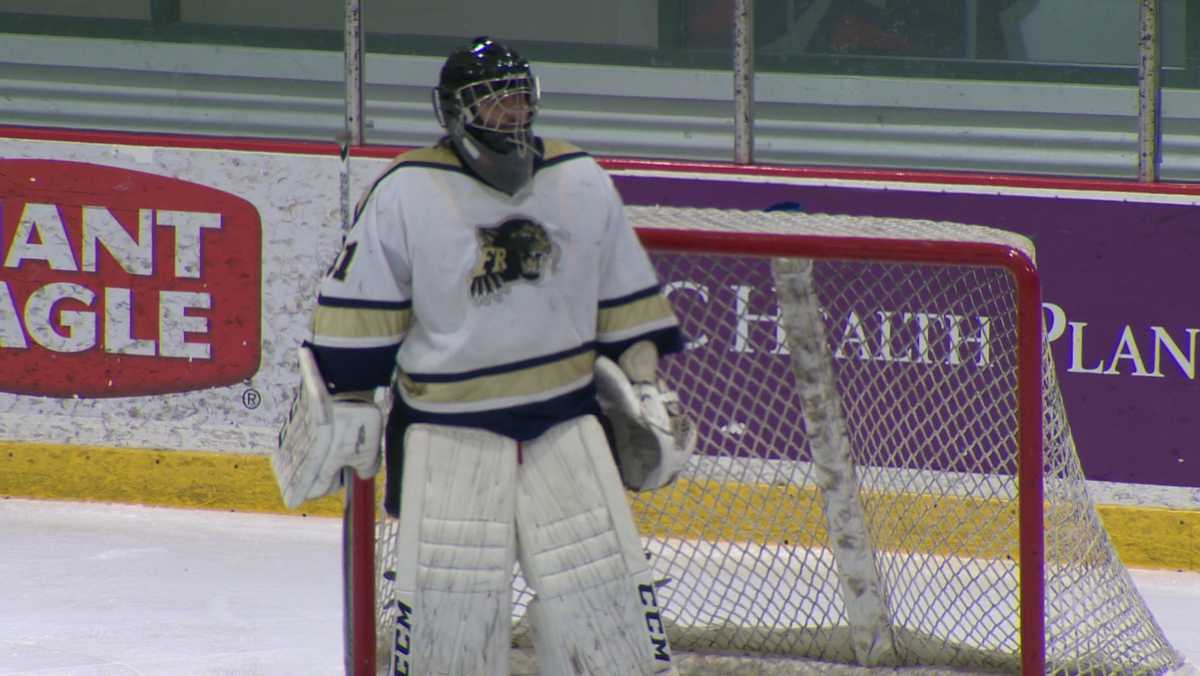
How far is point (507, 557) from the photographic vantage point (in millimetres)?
3127

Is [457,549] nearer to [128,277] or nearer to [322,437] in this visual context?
[322,437]

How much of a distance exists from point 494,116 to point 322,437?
55 cm

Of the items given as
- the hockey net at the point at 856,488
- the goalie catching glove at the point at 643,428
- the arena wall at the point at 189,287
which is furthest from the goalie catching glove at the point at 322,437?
the arena wall at the point at 189,287

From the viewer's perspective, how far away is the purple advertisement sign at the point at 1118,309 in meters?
5.03

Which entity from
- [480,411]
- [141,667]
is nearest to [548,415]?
[480,411]

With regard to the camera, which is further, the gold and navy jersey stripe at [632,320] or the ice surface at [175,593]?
the ice surface at [175,593]

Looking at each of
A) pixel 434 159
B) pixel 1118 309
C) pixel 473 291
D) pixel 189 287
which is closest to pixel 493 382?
pixel 473 291

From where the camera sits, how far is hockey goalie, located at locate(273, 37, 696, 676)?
121 inches

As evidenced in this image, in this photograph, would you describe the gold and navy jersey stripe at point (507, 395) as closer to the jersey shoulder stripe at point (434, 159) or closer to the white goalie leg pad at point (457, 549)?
the white goalie leg pad at point (457, 549)

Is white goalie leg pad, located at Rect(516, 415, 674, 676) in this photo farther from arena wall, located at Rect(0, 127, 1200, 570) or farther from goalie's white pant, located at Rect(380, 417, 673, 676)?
arena wall, located at Rect(0, 127, 1200, 570)

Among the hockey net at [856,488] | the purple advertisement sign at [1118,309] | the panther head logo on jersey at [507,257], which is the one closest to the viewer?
the panther head logo on jersey at [507,257]

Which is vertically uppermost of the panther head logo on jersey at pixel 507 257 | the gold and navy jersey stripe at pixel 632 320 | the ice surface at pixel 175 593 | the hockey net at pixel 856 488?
the panther head logo on jersey at pixel 507 257

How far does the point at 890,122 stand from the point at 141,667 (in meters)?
2.39

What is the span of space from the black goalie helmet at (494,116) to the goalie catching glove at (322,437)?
1.33 ft
